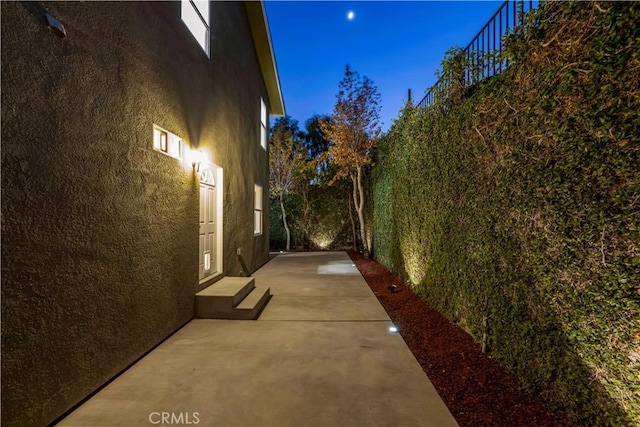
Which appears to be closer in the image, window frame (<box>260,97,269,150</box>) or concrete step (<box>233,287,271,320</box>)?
concrete step (<box>233,287,271,320</box>)

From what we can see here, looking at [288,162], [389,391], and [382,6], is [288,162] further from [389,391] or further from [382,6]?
[382,6]

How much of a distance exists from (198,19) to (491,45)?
14.2ft

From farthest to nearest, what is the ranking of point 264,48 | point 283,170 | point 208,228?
point 283,170, point 264,48, point 208,228

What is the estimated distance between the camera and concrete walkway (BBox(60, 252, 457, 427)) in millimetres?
2170

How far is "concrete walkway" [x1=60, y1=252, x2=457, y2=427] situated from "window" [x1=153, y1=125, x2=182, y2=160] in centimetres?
226

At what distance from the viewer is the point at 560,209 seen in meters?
2.15

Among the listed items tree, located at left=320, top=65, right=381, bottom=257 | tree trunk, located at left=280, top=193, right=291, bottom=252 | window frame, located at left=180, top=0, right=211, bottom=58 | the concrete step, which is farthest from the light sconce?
tree trunk, located at left=280, top=193, right=291, bottom=252

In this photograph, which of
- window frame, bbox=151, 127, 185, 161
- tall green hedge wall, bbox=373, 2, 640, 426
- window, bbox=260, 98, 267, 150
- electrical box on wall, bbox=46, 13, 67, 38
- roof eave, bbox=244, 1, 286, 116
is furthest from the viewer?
window, bbox=260, 98, 267, 150

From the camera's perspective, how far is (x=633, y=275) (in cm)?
169

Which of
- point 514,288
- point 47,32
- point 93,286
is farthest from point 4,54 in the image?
point 514,288

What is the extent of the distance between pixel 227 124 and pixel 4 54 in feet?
13.7

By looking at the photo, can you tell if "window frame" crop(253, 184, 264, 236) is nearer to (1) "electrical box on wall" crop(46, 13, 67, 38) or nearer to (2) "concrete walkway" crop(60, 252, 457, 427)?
(2) "concrete walkway" crop(60, 252, 457, 427)

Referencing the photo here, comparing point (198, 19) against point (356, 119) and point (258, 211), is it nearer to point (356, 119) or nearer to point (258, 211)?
point (258, 211)

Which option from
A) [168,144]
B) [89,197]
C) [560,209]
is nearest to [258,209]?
[168,144]
